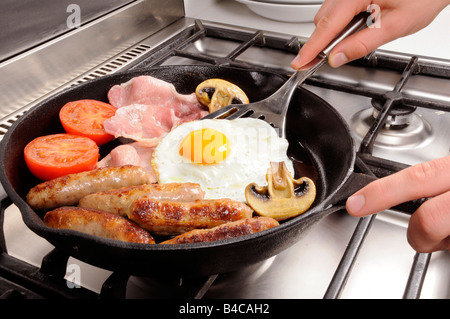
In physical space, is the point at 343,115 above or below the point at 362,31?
below

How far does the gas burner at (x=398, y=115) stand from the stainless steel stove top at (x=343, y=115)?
1 cm

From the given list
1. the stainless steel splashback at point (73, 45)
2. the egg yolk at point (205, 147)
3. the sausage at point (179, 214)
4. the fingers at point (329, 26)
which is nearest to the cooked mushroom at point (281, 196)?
the sausage at point (179, 214)

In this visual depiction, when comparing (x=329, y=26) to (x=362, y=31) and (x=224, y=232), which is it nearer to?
(x=362, y=31)

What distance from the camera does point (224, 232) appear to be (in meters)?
1.05

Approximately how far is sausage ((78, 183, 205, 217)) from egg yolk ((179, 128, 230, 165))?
0.58ft

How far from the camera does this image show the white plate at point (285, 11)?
2305mm

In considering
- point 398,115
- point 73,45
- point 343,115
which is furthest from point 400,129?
point 73,45

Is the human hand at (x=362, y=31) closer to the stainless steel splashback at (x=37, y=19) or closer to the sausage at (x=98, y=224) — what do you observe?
the sausage at (x=98, y=224)

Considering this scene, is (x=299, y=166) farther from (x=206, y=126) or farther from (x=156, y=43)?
(x=156, y=43)

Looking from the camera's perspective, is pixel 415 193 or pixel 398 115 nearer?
pixel 415 193

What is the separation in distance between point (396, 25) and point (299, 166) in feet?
1.94

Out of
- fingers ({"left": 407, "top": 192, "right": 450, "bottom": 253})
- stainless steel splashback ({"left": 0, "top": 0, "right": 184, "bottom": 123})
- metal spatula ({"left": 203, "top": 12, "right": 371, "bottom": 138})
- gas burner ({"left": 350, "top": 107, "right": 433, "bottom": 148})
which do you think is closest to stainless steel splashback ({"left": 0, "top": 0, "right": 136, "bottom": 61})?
stainless steel splashback ({"left": 0, "top": 0, "right": 184, "bottom": 123})

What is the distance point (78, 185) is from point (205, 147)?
400 mm

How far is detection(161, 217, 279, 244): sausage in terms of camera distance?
1.04 meters
